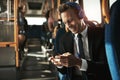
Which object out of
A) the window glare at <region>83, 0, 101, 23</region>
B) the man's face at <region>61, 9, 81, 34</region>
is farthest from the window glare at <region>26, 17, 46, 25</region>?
the man's face at <region>61, 9, 81, 34</region>

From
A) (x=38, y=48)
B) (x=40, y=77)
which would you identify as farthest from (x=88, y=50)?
(x=38, y=48)

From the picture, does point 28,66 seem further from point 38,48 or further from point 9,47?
point 38,48

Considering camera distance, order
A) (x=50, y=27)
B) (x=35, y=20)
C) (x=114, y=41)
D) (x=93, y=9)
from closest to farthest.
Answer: (x=114, y=41)
(x=93, y=9)
(x=50, y=27)
(x=35, y=20)

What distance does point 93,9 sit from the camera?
289 centimetres

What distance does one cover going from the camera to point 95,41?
5.66 feet

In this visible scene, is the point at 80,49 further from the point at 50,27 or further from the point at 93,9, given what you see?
the point at 50,27

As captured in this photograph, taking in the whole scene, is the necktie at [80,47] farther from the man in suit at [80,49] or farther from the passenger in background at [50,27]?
the passenger in background at [50,27]

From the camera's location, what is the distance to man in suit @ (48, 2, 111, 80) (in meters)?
1.63

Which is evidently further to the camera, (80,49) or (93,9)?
(93,9)

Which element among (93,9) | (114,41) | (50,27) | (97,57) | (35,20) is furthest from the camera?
(35,20)

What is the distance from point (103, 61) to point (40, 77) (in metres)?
3.56

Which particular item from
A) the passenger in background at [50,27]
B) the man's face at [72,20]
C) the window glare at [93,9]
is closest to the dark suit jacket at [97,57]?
the man's face at [72,20]

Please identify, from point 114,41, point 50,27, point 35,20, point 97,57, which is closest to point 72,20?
point 97,57

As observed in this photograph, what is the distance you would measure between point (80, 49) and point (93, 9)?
121 cm
